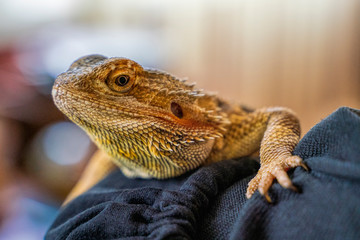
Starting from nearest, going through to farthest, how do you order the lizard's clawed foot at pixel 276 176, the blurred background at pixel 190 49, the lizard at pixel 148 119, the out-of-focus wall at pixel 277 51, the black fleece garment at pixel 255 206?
the black fleece garment at pixel 255 206 < the lizard's clawed foot at pixel 276 176 < the lizard at pixel 148 119 < the blurred background at pixel 190 49 < the out-of-focus wall at pixel 277 51

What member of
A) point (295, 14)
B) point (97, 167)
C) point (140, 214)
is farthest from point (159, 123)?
point (295, 14)

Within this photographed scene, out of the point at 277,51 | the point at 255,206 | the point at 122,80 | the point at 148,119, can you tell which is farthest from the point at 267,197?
the point at 277,51

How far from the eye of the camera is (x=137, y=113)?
3.15ft

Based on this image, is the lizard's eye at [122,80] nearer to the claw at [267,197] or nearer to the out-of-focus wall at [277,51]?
the claw at [267,197]

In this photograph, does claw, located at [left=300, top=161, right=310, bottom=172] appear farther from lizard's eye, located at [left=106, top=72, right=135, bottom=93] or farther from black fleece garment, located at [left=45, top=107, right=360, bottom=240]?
lizard's eye, located at [left=106, top=72, right=135, bottom=93]

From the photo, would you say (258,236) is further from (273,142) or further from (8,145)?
(8,145)

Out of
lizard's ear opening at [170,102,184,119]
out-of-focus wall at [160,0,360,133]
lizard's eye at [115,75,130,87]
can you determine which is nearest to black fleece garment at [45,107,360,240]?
lizard's ear opening at [170,102,184,119]

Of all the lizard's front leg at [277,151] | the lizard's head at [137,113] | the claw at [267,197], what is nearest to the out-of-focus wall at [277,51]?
the lizard's front leg at [277,151]

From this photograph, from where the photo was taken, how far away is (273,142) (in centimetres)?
91

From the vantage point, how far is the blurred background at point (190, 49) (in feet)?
9.64

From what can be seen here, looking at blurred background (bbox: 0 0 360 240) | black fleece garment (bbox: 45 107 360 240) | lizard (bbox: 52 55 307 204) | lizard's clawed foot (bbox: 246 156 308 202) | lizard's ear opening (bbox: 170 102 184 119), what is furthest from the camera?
blurred background (bbox: 0 0 360 240)

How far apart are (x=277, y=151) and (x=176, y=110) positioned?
39 cm

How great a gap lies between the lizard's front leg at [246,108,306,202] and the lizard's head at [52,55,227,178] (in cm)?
21

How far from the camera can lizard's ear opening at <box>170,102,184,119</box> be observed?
1042mm
